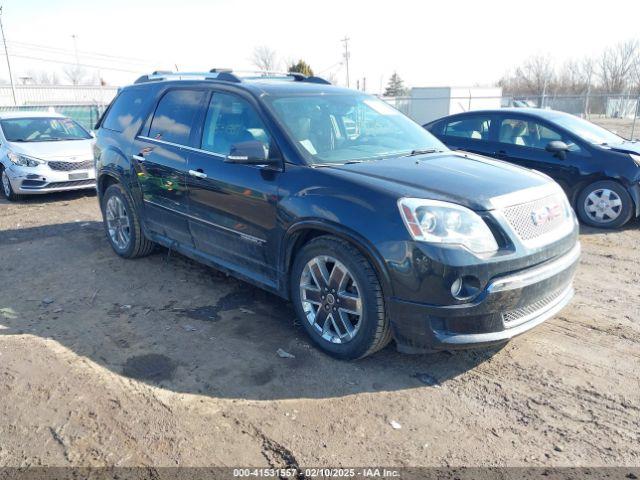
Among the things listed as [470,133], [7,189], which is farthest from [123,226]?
[470,133]

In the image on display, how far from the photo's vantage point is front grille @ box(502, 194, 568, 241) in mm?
3324

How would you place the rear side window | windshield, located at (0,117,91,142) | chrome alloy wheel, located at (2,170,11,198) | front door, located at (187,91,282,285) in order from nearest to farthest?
1. front door, located at (187,91,282,285)
2. the rear side window
3. chrome alloy wheel, located at (2,170,11,198)
4. windshield, located at (0,117,91,142)

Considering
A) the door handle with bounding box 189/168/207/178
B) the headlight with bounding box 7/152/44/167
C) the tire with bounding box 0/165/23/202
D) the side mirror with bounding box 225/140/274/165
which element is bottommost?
the tire with bounding box 0/165/23/202

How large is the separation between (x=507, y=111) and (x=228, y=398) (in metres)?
6.77

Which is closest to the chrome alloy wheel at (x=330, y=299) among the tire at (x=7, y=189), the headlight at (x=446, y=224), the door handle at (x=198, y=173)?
the headlight at (x=446, y=224)

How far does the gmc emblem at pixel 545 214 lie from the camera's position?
3.46m

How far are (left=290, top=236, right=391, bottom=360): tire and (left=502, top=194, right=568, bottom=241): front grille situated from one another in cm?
96

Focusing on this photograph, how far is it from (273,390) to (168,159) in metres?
2.56

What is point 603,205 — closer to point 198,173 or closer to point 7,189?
point 198,173

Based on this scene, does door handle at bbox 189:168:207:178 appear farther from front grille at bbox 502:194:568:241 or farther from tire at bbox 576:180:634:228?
tire at bbox 576:180:634:228

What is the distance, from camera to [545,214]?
3.56m

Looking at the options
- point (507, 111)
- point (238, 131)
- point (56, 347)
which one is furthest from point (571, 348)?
point (507, 111)

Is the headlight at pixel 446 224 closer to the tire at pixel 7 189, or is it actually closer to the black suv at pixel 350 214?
the black suv at pixel 350 214

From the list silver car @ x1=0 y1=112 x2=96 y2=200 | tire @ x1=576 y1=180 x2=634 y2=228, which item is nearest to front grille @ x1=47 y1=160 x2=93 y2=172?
silver car @ x1=0 y1=112 x2=96 y2=200
